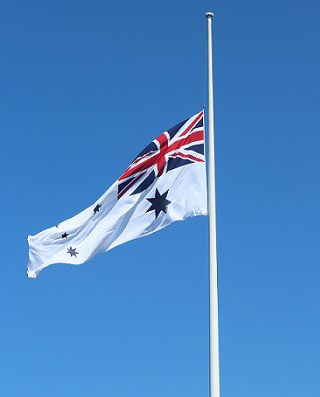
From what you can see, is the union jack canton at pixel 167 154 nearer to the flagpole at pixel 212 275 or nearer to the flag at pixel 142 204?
the flag at pixel 142 204

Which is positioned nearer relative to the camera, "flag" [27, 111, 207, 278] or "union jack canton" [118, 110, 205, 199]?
"flag" [27, 111, 207, 278]

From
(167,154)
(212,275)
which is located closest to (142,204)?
(167,154)

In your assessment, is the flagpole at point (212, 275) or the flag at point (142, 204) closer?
the flagpole at point (212, 275)

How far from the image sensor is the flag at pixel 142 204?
26.8 m

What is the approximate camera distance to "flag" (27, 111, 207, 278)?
26.8m

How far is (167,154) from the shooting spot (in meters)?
28.0

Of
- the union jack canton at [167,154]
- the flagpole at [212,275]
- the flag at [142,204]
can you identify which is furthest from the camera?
the union jack canton at [167,154]

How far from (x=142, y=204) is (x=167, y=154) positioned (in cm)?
180

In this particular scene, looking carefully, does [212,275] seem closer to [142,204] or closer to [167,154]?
[142,204]

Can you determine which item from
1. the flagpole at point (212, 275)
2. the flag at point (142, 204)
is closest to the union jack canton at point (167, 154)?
the flag at point (142, 204)

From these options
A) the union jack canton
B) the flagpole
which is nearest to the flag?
the union jack canton

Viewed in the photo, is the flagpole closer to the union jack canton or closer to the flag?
the flag

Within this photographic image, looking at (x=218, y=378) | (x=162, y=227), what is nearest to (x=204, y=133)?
(x=162, y=227)

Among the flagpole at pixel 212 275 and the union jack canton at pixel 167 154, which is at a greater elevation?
the union jack canton at pixel 167 154
